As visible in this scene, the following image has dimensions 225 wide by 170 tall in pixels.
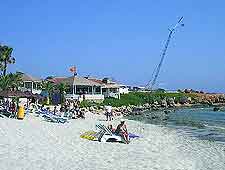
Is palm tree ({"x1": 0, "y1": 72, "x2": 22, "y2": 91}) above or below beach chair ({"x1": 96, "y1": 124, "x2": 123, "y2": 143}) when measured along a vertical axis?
above

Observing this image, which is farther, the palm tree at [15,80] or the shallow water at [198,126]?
the palm tree at [15,80]

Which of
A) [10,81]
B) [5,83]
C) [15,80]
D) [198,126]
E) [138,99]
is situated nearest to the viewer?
[198,126]

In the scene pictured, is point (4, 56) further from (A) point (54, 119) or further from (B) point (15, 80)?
(A) point (54, 119)

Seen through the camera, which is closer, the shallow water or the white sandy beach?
the white sandy beach

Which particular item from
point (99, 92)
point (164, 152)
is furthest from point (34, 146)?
point (99, 92)

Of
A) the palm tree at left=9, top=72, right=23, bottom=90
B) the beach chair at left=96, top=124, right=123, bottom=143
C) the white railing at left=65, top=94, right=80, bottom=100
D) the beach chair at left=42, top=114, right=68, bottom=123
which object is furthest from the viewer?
the white railing at left=65, top=94, right=80, bottom=100

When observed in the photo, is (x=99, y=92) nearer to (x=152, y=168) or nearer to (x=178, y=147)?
(x=178, y=147)

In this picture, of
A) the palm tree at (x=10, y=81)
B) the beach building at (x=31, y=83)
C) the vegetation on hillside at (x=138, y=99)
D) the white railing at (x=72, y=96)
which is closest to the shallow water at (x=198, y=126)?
the white railing at (x=72, y=96)

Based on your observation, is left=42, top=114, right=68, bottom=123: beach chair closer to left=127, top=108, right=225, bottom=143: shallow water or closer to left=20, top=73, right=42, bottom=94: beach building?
left=127, top=108, right=225, bottom=143: shallow water

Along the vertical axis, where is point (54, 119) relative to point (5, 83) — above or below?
below

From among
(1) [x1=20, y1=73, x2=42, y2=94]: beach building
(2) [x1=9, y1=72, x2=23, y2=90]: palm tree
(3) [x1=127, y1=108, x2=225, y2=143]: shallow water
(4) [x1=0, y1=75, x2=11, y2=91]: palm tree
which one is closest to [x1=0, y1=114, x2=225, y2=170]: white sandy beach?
(3) [x1=127, y1=108, x2=225, y2=143]: shallow water

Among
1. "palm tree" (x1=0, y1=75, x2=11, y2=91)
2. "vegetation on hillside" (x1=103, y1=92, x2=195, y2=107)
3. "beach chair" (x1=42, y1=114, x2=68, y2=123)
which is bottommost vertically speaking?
"beach chair" (x1=42, y1=114, x2=68, y2=123)

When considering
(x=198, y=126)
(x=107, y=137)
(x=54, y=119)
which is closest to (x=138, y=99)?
(x=198, y=126)

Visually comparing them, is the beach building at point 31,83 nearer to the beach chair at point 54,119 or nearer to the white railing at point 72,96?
the white railing at point 72,96
